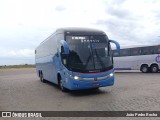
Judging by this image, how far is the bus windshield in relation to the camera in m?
12.6

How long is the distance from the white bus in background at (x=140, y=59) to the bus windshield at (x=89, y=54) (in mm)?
14601

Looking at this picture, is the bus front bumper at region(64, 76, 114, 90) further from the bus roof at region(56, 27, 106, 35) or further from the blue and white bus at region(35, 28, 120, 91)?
the bus roof at region(56, 27, 106, 35)

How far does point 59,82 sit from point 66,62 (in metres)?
2.53

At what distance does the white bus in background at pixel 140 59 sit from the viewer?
1056 inches

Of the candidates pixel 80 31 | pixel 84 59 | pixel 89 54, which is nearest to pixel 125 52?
pixel 80 31

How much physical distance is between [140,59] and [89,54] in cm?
1656

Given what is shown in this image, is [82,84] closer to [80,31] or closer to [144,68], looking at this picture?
[80,31]

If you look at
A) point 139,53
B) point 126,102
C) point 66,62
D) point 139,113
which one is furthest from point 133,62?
point 139,113

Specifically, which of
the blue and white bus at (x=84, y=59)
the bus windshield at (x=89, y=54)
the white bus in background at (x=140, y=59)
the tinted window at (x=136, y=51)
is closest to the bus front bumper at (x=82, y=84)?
the blue and white bus at (x=84, y=59)

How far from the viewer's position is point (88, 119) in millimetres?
7695

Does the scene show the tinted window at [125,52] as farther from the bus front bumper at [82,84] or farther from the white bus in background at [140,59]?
the bus front bumper at [82,84]

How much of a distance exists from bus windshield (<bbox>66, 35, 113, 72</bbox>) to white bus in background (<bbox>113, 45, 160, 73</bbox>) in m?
14.6

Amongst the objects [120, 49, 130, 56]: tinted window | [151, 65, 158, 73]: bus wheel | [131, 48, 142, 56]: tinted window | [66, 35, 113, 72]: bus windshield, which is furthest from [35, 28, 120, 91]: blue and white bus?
[120, 49, 130, 56]: tinted window

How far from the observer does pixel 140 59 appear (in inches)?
1113
